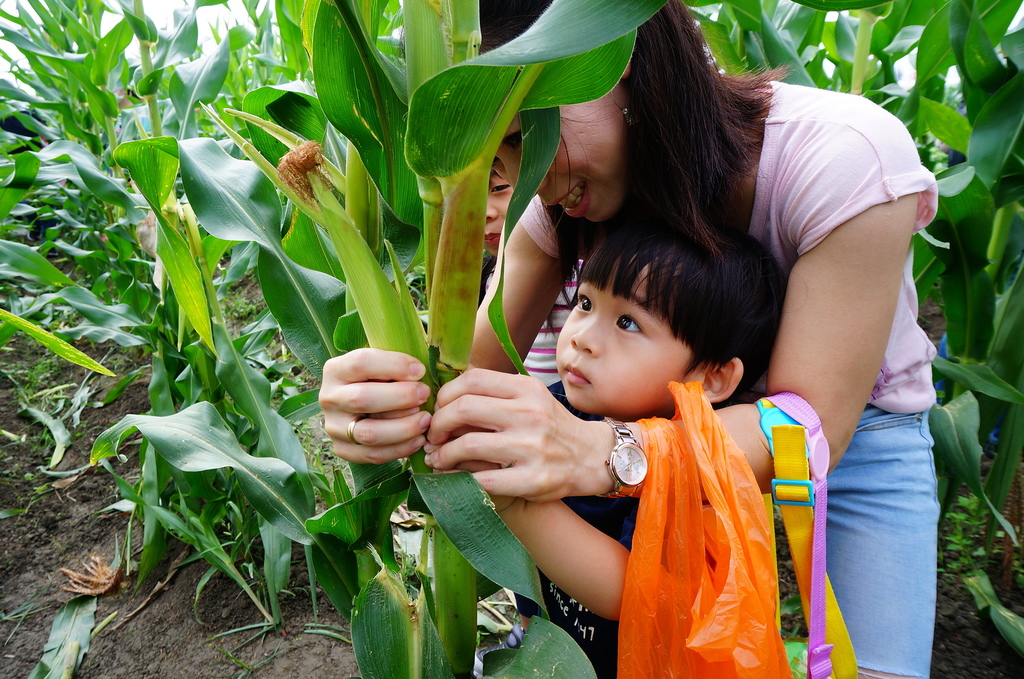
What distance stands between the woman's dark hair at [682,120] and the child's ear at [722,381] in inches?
6.5

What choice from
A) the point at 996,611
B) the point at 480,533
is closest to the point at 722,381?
the point at 480,533

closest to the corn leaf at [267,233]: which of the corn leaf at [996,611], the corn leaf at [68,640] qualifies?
the corn leaf at [68,640]

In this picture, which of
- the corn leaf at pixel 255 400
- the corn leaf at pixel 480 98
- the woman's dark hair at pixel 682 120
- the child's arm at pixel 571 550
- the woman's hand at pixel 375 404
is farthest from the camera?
the corn leaf at pixel 255 400

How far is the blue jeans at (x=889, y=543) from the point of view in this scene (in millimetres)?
937

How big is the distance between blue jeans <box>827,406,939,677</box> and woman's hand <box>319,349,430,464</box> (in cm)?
74

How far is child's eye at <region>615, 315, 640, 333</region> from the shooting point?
84cm

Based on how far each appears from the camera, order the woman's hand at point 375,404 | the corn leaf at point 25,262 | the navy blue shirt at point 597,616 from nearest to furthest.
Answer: the woman's hand at point 375,404, the navy blue shirt at point 597,616, the corn leaf at point 25,262

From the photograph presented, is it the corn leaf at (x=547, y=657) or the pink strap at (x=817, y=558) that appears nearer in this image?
the corn leaf at (x=547, y=657)

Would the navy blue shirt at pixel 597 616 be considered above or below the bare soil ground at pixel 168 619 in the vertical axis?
above

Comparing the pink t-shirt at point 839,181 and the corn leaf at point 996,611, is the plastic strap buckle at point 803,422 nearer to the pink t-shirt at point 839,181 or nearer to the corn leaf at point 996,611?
the pink t-shirt at point 839,181

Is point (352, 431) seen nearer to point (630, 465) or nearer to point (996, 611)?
point (630, 465)

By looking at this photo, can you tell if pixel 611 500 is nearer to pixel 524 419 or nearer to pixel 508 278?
pixel 524 419

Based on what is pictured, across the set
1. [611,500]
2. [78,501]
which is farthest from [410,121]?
[78,501]

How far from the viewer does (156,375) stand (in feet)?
4.45
